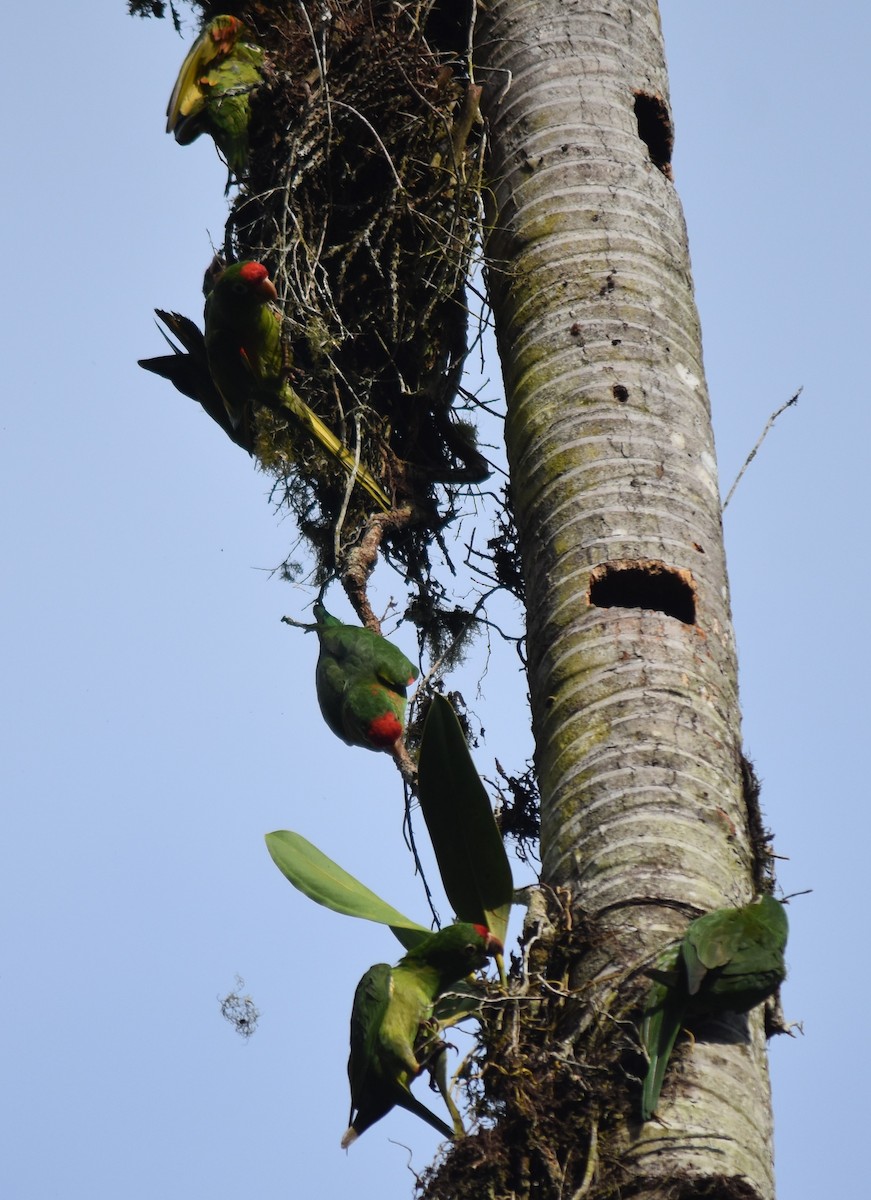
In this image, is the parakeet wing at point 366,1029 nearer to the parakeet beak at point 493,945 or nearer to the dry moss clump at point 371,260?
the parakeet beak at point 493,945

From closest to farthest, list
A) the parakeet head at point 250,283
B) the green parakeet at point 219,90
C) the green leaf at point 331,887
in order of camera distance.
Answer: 1. the green leaf at point 331,887
2. the parakeet head at point 250,283
3. the green parakeet at point 219,90

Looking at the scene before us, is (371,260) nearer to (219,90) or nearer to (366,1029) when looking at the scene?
(219,90)

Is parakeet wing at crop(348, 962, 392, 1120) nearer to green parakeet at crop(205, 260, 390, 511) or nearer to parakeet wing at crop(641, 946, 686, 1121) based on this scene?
parakeet wing at crop(641, 946, 686, 1121)

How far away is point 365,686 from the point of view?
464 cm

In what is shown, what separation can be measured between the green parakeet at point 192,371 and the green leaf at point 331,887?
2246 mm

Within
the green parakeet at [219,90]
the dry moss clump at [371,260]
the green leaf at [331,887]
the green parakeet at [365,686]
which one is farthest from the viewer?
the green parakeet at [219,90]

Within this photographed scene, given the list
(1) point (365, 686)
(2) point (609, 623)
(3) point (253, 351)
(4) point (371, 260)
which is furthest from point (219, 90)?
(2) point (609, 623)

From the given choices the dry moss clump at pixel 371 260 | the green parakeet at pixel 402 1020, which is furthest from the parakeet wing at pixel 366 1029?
the dry moss clump at pixel 371 260

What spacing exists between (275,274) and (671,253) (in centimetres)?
162

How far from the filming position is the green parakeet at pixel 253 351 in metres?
4.91

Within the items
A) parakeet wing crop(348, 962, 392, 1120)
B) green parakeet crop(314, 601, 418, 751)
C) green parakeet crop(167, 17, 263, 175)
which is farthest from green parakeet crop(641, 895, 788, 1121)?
green parakeet crop(167, 17, 263, 175)

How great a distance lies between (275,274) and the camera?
508 centimetres

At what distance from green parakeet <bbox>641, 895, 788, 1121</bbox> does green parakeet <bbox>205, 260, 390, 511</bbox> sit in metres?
2.51

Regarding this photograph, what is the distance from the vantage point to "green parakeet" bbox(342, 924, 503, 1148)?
10.0 ft
